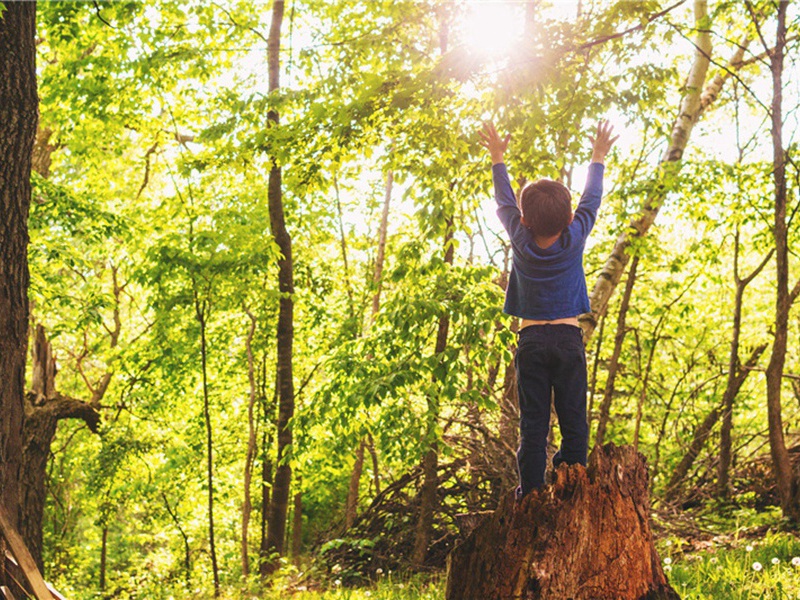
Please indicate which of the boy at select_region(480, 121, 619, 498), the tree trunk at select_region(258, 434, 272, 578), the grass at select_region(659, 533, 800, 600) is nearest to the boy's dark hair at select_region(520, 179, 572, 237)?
the boy at select_region(480, 121, 619, 498)

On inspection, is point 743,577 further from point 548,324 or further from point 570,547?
point 548,324

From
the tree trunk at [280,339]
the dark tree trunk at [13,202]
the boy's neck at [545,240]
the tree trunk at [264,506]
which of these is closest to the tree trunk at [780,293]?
the boy's neck at [545,240]

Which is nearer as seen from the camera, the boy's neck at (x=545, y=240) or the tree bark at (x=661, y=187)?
the boy's neck at (x=545, y=240)

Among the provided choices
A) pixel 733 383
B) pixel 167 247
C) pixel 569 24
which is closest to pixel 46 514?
pixel 167 247

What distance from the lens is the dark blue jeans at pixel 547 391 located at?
3.61m

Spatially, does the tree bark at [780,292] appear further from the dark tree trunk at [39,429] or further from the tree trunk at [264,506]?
the dark tree trunk at [39,429]

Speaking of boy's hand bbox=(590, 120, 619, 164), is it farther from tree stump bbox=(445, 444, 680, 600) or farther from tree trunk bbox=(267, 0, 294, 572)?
tree trunk bbox=(267, 0, 294, 572)

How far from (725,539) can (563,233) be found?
4858 mm

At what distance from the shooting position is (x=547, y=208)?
3590mm

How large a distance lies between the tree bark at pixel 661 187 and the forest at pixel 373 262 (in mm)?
43

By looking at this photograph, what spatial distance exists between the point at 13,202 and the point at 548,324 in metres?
3.56

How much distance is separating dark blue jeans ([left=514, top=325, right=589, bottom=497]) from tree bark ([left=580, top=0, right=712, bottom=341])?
3.74 metres

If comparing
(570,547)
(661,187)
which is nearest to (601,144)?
(570,547)

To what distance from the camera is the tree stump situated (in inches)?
118
